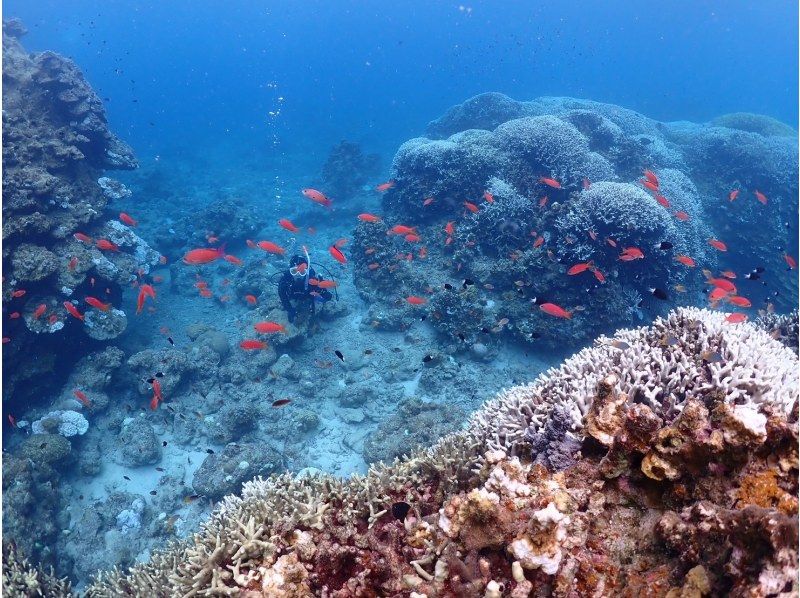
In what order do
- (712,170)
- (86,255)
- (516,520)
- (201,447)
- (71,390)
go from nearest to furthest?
(516,520)
(201,447)
(71,390)
(86,255)
(712,170)

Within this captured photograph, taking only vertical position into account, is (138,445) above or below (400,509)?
below

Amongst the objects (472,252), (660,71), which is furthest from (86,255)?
(660,71)

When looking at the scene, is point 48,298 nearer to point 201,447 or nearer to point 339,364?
point 201,447

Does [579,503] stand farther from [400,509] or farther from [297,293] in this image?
[297,293]

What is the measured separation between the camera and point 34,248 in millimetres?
9688

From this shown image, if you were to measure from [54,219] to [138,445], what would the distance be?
6.02m

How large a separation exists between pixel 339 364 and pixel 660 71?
11732 centimetres

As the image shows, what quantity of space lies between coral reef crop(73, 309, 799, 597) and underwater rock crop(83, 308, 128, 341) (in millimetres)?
8005

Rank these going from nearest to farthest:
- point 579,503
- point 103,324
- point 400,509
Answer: point 579,503 → point 400,509 → point 103,324

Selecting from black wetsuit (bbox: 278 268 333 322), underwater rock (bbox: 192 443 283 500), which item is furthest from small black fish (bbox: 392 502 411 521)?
black wetsuit (bbox: 278 268 333 322)

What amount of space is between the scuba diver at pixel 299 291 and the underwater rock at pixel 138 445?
13.1 ft

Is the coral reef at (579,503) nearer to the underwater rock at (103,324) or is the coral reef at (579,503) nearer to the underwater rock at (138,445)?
the underwater rock at (138,445)

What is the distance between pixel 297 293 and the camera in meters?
10.9

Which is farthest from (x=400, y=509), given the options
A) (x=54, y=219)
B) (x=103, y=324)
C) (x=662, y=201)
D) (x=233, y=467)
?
(x=54, y=219)
